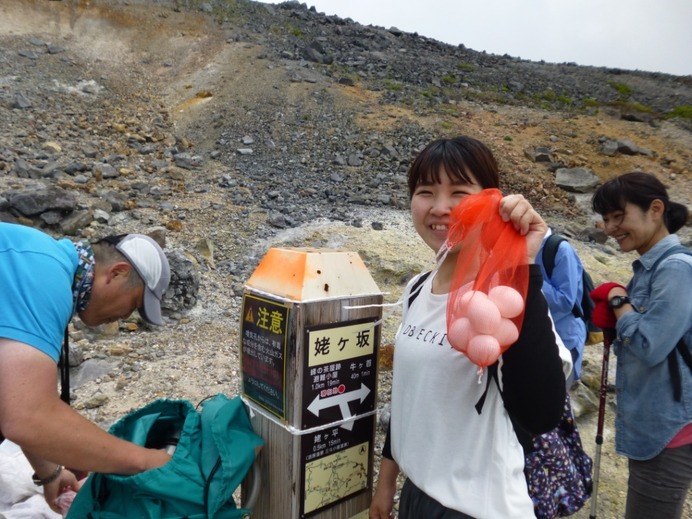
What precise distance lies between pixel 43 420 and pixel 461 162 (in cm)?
137

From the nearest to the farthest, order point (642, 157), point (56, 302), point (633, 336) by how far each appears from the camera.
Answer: point (56, 302), point (633, 336), point (642, 157)

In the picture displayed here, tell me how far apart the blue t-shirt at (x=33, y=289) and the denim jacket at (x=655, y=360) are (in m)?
2.08

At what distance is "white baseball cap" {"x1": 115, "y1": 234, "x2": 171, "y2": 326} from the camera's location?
188cm

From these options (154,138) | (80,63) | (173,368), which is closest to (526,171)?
(154,138)

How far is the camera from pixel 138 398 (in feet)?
13.4

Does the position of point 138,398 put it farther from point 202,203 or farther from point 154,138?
point 154,138

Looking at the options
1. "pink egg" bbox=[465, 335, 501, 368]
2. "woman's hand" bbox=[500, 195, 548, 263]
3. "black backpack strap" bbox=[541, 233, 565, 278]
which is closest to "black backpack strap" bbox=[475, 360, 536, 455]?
"pink egg" bbox=[465, 335, 501, 368]

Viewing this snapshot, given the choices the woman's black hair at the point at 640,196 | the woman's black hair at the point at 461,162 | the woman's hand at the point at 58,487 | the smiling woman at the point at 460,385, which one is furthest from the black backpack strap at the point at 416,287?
the woman's hand at the point at 58,487

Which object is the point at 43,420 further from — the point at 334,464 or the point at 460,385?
the point at 460,385

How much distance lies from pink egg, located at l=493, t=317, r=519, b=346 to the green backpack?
96 centimetres

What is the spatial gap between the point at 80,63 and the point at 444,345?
2027 centimetres

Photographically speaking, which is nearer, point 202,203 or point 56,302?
point 56,302

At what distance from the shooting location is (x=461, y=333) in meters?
1.20

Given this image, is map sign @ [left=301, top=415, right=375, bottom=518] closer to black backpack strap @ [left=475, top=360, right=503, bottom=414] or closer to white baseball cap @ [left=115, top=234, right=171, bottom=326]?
black backpack strap @ [left=475, top=360, right=503, bottom=414]
